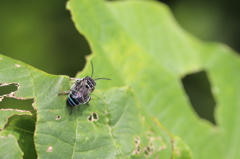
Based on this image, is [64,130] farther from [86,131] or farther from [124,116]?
[124,116]

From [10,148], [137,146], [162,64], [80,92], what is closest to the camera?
[10,148]

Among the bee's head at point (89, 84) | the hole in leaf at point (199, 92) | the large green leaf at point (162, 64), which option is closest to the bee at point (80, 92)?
the bee's head at point (89, 84)

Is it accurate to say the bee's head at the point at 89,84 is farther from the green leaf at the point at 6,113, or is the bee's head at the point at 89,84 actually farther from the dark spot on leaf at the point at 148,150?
the dark spot on leaf at the point at 148,150

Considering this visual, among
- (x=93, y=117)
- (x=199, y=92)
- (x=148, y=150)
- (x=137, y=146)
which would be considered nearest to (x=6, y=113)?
(x=93, y=117)

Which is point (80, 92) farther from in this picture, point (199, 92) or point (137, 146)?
point (199, 92)

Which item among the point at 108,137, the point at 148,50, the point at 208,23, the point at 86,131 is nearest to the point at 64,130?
the point at 86,131
